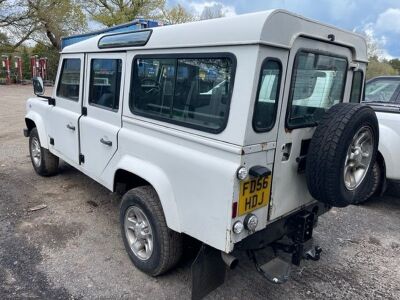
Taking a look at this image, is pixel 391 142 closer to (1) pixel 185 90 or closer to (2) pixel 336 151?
(2) pixel 336 151

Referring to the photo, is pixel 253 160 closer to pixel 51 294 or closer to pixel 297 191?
pixel 297 191

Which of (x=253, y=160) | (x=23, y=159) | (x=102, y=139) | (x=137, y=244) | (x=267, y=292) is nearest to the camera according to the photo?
(x=253, y=160)

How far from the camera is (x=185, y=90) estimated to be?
2.63m

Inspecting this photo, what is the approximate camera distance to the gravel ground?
2941 millimetres

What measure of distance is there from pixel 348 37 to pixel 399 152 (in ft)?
7.81

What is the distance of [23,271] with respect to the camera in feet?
10.2

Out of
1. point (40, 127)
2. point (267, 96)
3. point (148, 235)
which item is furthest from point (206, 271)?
point (40, 127)

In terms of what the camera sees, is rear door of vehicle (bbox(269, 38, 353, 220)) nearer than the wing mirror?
Yes

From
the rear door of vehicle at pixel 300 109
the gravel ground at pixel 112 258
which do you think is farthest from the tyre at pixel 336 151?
the gravel ground at pixel 112 258

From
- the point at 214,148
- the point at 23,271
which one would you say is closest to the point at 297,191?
the point at 214,148

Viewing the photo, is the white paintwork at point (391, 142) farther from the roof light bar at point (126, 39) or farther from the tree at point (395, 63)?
the tree at point (395, 63)

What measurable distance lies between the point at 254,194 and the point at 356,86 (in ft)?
5.56

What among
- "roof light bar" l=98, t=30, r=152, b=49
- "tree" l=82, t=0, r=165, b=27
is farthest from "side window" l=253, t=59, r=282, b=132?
"tree" l=82, t=0, r=165, b=27

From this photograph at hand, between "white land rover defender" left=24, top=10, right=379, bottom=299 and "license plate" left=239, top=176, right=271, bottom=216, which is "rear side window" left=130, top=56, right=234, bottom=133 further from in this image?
"license plate" left=239, top=176, right=271, bottom=216
